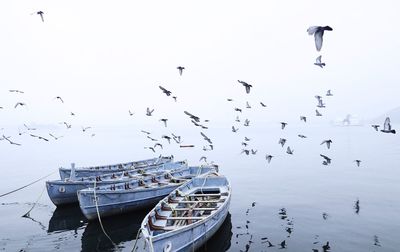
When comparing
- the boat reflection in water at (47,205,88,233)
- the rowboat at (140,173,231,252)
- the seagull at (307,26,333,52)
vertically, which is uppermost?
the seagull at (307,26,333,52)

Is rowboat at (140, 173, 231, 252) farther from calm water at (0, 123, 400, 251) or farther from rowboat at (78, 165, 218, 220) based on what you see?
rowboat at (78, 165, 218, 220)

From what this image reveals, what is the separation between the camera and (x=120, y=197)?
21547 millimetres

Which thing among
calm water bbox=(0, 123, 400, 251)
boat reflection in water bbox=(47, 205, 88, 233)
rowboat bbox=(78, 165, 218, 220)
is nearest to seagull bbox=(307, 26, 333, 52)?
calm water bbox=(0, 123, 400, 251)

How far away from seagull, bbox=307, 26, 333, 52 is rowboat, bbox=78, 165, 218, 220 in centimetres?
1526

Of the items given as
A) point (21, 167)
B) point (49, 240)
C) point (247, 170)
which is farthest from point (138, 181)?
point (21, 167)

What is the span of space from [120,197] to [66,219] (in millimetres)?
4801

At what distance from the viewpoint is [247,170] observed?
47.4m

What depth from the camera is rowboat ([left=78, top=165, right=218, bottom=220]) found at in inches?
796

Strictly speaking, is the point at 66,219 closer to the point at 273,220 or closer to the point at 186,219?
the point at 186,219

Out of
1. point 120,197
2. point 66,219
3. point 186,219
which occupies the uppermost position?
point 120,197

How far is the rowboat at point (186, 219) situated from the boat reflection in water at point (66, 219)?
6.94 meters

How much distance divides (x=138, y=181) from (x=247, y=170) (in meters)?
24.8

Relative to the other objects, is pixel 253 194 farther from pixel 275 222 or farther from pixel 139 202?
pixel 139 202

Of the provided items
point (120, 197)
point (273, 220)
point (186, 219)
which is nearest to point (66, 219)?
point (120, 197)
